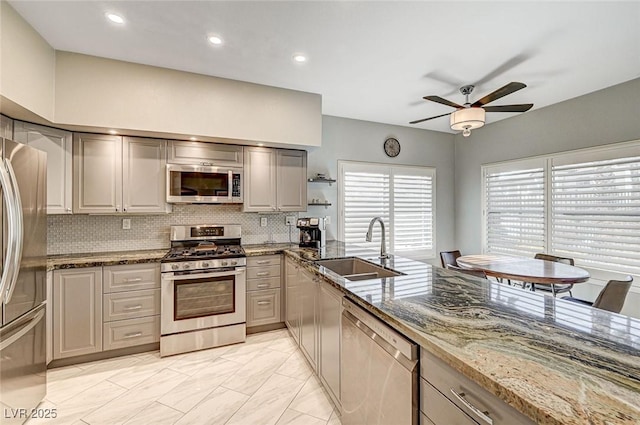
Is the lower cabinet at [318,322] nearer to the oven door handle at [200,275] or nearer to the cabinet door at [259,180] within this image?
the oven door handle at [200,275]

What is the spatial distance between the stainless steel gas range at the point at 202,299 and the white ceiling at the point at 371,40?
195cm

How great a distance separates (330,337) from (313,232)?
162 cm

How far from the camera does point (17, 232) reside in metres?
1.72

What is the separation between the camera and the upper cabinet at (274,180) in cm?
339

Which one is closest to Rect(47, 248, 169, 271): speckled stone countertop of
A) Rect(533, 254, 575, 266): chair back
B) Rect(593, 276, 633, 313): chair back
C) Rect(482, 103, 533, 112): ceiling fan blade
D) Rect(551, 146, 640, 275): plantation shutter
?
Rect(482, 103, 533, 112): ceiling fan blade

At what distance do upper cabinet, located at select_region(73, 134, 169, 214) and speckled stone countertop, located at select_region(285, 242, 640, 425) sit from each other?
2447 mm

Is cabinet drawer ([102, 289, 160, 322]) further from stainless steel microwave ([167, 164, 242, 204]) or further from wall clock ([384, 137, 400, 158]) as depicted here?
wall clock ([384, 137, 400, 158])

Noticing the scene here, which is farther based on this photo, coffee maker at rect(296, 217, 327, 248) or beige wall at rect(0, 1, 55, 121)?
coffee maker at rect(296, 217, 327, 248)

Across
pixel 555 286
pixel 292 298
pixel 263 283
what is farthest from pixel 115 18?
pixel 555 286

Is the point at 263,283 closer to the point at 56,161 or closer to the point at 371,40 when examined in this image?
the point at 56,161

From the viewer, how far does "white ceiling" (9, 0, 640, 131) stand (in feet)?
6.47

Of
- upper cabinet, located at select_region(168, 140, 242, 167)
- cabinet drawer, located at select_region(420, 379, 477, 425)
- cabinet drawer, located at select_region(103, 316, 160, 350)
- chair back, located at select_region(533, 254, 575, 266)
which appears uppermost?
upper cabinet, located at select_region(168, 140, 242, 167)

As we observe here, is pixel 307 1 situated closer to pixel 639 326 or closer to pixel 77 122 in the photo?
pixel 77 122

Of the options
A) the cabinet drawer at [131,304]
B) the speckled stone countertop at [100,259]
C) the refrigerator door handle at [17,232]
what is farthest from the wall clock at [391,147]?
the refrigerator door handle at [17,232]
